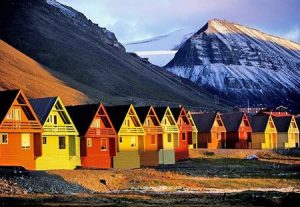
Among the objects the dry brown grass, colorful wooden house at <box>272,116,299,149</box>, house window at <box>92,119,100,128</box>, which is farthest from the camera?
the dry brown grass

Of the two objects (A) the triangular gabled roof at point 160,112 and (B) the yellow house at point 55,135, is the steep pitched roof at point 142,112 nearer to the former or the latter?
(A) the triangular gabled roof at point 160,112

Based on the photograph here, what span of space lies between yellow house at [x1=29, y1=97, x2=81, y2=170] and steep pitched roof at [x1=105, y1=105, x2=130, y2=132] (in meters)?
9.63

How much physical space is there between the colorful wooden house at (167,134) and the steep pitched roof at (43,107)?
2395cm

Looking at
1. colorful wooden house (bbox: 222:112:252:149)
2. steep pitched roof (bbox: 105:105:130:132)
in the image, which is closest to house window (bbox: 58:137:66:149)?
steep pitched roof (bbox: 105:105:130:132)

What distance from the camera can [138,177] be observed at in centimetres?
5994

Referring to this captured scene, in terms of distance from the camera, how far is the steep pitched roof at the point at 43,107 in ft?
223

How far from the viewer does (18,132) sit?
63.0m

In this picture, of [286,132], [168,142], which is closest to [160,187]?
[168,142]

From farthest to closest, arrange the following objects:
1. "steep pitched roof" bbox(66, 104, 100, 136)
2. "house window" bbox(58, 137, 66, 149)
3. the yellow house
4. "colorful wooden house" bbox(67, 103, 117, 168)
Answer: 1. "steep pitched roof" bbox(66, 104, 100, 136)
2. "colorful wooden house" bbox(67, 103, 117, 168)
3. "house window" bbox(58, 137, 66, 149)
4. the yellow house

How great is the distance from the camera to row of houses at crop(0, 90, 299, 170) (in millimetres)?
63344

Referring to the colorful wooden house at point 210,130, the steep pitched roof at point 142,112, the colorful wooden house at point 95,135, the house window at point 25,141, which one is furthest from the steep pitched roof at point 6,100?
the colorful wooden house at point 210,130

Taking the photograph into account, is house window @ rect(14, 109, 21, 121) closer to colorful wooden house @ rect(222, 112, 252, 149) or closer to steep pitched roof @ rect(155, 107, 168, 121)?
steep pitched roof @ rect(155, 107, 168, 121)

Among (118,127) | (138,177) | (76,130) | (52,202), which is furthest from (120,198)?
(118,127)

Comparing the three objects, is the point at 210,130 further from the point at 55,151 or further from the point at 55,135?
the point at 55,135
